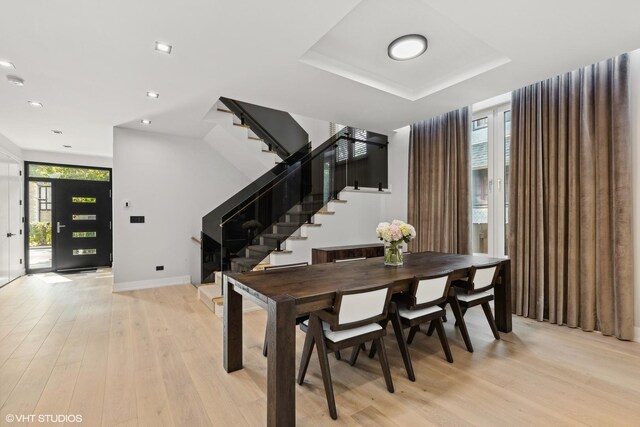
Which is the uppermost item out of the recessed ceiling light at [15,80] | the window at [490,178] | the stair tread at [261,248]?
the recessed ceiling light at [15,80]

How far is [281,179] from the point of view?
17.6 ft

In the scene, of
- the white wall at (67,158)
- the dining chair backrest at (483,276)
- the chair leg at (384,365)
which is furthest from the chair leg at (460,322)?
the white wall at (67,158)

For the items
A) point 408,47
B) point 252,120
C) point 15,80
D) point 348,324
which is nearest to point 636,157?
point 408,47

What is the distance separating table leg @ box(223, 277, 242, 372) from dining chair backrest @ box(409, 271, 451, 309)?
141 cm

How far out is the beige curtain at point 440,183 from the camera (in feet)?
14.3

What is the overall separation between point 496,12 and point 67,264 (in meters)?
8.58

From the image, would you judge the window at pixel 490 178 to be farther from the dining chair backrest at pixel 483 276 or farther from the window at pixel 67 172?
the window at pixel 67 172

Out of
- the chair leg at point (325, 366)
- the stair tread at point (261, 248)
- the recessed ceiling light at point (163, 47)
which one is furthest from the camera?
the stair tread at point (261, 248)

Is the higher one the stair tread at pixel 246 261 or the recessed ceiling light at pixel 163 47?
the recessed ceiling light at pixel 163 47

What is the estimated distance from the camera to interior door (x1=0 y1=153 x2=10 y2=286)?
5.17 m

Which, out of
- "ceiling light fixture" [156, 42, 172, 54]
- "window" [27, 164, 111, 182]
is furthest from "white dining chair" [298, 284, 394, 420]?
"window" [27, 164, 111, 182]

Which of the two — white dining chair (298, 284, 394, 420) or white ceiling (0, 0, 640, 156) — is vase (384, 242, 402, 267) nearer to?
white dining chair (298, 284, 394, 420)

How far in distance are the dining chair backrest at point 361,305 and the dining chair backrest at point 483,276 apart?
3.78 ft

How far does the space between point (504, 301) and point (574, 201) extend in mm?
1302
